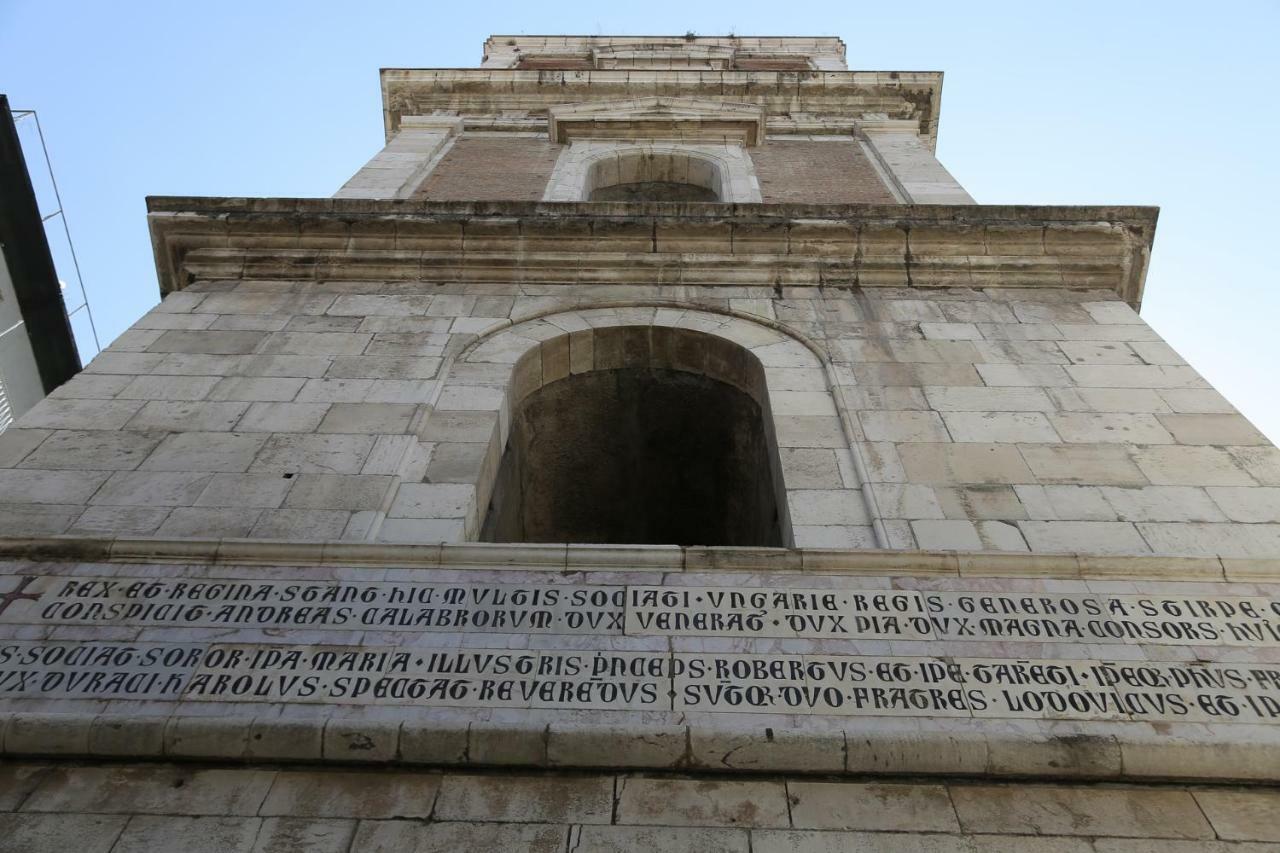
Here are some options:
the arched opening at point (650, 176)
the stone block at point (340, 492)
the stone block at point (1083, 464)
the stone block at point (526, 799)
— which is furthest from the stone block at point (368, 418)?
the arched opening at point (650, 176)

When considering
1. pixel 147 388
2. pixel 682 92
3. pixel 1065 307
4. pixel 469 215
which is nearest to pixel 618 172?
pixel 682 92

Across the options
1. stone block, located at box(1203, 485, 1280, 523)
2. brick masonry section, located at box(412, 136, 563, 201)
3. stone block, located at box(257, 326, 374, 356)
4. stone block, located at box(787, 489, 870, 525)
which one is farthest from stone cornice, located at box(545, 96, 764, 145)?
stone block, located at box(1203, 485, 1280, 523)

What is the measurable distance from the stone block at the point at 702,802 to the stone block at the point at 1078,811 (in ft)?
2.60

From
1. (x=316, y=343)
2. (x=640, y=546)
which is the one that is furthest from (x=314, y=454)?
(x=640, y=546)

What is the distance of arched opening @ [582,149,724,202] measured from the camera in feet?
45.0

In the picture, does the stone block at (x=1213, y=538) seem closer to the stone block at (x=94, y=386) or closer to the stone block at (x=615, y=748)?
the stone block at (x=615, y=748)

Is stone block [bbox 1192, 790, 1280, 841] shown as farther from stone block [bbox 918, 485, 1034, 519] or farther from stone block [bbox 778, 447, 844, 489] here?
stone block [bbox 778, 447, 844, 489]

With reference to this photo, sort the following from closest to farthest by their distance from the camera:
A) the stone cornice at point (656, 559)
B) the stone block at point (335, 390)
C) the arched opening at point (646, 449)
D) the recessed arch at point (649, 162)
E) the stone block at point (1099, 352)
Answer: the stone cornice at point (656, 559), the stone block at point (335, 390), the stone block at point (1099, 352), the arched opening at point (646, 449), the recessed arch at point (649, 162)

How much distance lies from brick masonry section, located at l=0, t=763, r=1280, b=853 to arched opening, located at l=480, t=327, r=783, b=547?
3.52m

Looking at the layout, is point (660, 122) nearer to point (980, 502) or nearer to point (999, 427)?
point (999, 427)

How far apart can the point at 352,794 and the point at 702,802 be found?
4.92 ft

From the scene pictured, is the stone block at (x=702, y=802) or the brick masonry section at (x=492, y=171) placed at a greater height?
the brick masonry section at (x=492, y=171)

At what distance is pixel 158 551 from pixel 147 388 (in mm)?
2318

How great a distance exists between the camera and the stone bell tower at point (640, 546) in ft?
13.9
